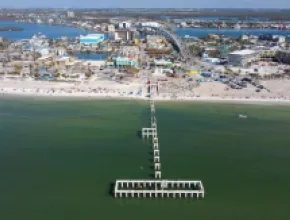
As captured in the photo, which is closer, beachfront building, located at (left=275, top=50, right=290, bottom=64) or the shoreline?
the shoreline

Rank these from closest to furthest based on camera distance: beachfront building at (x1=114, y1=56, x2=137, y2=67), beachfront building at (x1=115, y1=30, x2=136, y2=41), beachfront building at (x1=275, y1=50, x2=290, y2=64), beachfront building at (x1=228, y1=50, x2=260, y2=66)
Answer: beachfront building at (x1=114, y1=56, x2=137, y2=67), beachfront building at (x1=228, y1=50, x2=260, y2=66), beachfront building at (x1=275, y1=50, x2=290, y2=64), beachfront building at (x1=115, y1=30, x2=136, y2=41)

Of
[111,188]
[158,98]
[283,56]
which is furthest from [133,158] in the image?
[283,56]

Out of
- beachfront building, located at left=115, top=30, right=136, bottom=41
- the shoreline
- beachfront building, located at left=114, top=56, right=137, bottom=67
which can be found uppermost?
beachfront building, located at left=115, top=30, right=136, bottom=41

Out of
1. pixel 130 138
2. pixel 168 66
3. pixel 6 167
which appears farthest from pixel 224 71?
pixel 6 167

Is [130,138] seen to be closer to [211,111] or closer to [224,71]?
[211,111]

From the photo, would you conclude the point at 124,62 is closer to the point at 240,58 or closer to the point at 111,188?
the point at 240,58

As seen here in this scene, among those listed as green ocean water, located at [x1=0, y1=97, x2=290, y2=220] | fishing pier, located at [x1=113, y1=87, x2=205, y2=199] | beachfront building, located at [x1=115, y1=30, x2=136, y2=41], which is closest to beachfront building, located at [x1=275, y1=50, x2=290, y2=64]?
green ocean water, located at [x1=0, y1=97, x2=290, y2=220]

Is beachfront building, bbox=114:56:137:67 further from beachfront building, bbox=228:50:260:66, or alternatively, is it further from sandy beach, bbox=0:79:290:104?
beachfront building, bbox=228:50:260:66

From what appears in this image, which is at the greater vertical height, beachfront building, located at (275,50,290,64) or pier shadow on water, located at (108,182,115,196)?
beachfront building, located at (275,50,290,64)

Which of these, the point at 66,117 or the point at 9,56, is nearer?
the point at 66,117
